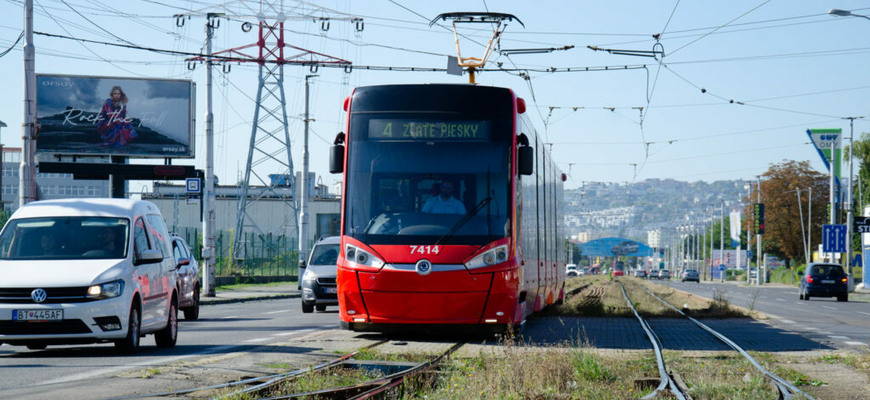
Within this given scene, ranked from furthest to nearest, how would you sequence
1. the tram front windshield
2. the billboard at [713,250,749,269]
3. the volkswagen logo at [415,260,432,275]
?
1. the billboard at [713,250,749,269]
2. the tram front windshield
3. the volkswagen logo at [415,260,432,275]

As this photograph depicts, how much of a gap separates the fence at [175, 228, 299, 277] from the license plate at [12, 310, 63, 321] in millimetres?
32009

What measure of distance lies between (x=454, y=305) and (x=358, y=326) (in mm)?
1375

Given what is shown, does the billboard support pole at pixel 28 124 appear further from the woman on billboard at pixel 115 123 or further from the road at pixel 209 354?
the woman on billboard at pixel 115 123

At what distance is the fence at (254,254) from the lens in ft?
165

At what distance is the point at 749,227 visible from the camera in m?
99.6

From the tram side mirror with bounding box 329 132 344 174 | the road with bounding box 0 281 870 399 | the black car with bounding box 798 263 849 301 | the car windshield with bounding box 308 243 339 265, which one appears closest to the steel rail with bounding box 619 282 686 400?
the road with bounding box 0 281 870 399

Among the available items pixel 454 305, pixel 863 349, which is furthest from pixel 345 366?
pixel 863 349

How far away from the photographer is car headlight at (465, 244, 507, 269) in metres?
15.1

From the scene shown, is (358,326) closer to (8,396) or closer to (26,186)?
(8,396)

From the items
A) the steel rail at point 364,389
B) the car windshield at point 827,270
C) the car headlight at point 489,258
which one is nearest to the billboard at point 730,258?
the car windshield at point 827,270

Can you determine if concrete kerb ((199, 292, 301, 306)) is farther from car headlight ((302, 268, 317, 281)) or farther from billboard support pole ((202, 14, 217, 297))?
car headlight ((302, 268, 317, 281))

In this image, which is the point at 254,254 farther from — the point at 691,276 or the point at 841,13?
the point at 691,276

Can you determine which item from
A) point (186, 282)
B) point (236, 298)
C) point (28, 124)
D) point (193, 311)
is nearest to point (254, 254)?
point (236, 298)

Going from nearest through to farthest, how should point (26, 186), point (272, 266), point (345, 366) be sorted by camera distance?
1. point (345, 366)
2. point (26, 186)
3. point (272, 266)
